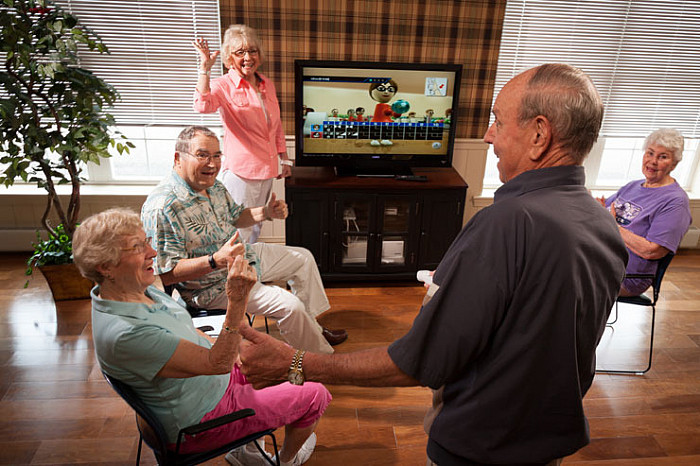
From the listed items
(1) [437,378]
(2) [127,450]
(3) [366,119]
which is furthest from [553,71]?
(3) [366,119]

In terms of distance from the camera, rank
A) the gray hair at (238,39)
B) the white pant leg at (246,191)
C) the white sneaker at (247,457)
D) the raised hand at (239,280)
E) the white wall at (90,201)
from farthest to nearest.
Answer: the white wall at (90,201) → the white pant leg at (246,191) → the gray hair at (238,39) → the white sneaker at (247,457) → the raised hand at (239,280)

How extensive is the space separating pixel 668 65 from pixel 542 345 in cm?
437

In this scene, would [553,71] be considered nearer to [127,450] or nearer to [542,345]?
[542,345]

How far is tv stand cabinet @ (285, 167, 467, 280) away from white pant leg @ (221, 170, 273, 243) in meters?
0.20

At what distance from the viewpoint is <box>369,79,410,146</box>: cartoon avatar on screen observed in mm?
3564

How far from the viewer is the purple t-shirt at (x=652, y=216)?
2.61m

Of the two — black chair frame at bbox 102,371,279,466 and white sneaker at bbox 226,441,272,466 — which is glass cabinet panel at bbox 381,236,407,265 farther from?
black chair frame at bbox 102,371,279,466

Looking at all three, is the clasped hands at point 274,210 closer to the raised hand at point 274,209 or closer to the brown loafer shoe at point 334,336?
the raised hand at point 274,209

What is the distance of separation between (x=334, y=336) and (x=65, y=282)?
1.87 metres

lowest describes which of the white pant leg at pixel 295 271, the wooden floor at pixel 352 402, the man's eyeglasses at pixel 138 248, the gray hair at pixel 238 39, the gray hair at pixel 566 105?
the wooden floor at pixel 352 402

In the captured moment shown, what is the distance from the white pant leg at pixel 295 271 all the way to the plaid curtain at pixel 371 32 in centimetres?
145

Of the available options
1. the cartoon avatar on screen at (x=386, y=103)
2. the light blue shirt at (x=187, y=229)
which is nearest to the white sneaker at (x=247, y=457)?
the light blue shirt at (x=187, y=229)

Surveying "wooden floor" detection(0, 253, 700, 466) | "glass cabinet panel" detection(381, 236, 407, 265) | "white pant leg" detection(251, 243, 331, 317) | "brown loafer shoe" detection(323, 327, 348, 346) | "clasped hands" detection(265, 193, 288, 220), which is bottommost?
"wooden floor" detection(0, 253, 700, 466)

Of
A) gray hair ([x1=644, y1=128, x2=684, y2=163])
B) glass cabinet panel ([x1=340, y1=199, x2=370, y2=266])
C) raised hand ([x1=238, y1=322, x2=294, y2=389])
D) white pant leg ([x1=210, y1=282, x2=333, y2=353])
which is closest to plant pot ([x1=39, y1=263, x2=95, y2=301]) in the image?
white pant leg ([x1=210, y1=282, x2=333, y2=353])
